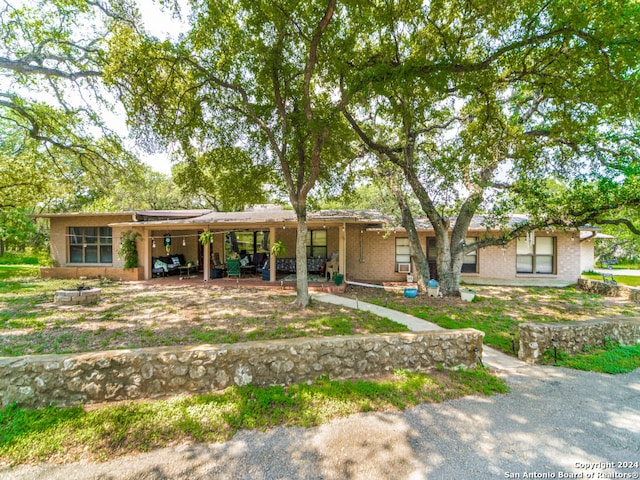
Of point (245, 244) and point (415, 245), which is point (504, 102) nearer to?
point (415, 245)

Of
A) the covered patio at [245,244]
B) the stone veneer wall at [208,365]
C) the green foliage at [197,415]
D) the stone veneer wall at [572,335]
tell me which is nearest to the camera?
the green foliage at [197,415]

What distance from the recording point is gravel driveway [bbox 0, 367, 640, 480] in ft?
8.77

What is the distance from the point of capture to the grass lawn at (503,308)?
708 cm

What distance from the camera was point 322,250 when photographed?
15078mm

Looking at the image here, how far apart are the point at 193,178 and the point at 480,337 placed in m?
9.63

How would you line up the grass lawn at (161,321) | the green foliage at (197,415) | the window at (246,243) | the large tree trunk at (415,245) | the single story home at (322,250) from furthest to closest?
1. the window at (246,243)
2. the single story home at (322,250)
3. the large tree trunk at (415,245)
4. the grass lawn at (161,321)
5. the green foliage at (197,415)

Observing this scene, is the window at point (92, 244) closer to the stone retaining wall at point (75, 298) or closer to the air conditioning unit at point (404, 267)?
the stone retaining wall at point (75, 298)

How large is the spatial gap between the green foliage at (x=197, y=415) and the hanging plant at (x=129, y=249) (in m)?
11.2

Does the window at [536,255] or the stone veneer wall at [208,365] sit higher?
the window at [536,255]

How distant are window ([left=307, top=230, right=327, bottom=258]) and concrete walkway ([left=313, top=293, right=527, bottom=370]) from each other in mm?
4816

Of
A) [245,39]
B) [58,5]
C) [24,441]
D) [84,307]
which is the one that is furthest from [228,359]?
[58,5]

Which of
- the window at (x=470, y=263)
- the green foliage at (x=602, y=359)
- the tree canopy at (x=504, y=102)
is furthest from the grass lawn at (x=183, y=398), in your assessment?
the window at (x=470, y=263)

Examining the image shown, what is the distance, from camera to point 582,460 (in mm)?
2818

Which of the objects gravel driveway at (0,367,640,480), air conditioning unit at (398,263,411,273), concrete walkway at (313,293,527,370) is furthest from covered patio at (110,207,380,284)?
gravel driveway at (0,367,640,480)
